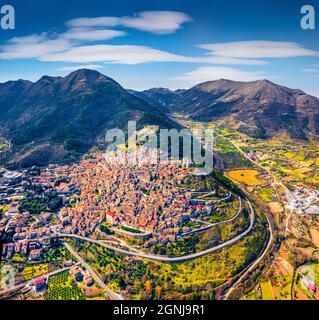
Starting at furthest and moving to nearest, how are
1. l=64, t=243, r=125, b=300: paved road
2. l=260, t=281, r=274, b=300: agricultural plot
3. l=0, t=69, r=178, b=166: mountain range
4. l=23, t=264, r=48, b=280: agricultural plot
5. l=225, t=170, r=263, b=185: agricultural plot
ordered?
l=0, t=69, r=178, b=166: mountain range
l=225, t=170, r=263, b=185: agricultural plot
l=23, t=264, r=48, b=280: agricultural plot
l=260, t=281, r=274, b=300: agricultural plot
l=64, t=243, r=125, b=300: paved road

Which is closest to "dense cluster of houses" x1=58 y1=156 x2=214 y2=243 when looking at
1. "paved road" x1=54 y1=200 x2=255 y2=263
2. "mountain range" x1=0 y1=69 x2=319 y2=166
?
"paved road" x1=54 y1=200 x2=255 y2=263

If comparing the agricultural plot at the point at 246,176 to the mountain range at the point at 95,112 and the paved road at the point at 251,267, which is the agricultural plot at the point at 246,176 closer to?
the paved road at the point at 251,267

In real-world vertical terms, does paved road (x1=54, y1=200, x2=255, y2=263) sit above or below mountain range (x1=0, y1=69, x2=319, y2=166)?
below

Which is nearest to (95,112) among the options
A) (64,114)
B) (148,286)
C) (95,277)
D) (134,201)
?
(64,114)

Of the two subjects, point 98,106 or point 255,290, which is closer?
point 255,290

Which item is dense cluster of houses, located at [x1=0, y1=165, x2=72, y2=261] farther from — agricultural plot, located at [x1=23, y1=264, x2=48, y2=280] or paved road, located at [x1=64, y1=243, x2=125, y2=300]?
paved road, located at [x1=64, y1=243, x2=125, y2=300]

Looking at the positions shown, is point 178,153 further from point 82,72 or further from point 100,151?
point 82,72

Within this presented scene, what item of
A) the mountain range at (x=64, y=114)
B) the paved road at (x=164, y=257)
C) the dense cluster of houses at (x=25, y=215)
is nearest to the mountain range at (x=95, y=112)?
the mountain range at (x=64, y=114)
